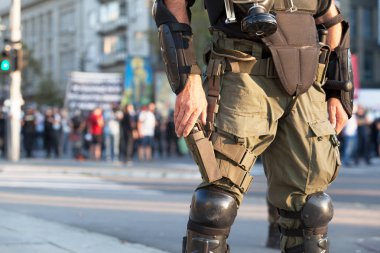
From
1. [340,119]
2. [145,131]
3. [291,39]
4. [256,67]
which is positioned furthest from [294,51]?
[145,131]

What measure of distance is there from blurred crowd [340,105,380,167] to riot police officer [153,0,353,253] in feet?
53.3

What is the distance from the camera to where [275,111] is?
3.59 metres

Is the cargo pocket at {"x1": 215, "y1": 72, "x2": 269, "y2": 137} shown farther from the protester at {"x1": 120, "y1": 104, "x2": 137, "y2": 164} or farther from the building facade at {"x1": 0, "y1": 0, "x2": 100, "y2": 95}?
the building facade at {"x1": 0, "y1": 0, "x2": 100, "y2": 95}

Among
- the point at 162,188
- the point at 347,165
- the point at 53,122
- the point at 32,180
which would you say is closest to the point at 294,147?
the point at 162,188

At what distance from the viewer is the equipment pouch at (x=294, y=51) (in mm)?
3547

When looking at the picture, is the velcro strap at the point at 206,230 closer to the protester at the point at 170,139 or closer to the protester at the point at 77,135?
the protester at the point at 77,135

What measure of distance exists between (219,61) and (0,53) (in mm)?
18134

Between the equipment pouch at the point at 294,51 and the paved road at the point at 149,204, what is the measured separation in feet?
9.37

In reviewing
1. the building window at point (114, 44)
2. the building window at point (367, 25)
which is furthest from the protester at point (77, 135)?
the building window at point (114, 44)

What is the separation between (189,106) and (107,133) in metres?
20.9

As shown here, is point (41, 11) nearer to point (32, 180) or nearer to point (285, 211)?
point (32, 180)

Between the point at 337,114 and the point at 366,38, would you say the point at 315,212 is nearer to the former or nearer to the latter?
the point at 337,114

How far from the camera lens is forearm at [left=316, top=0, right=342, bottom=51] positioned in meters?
3.95

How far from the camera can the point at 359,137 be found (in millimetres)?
21625
